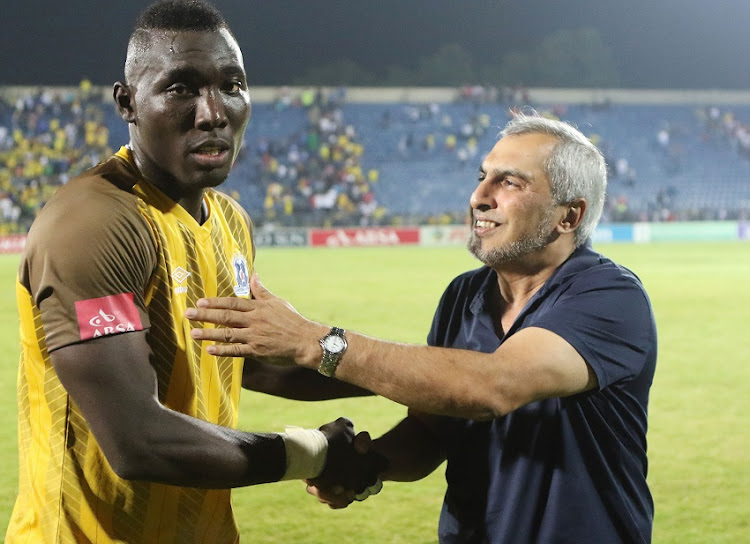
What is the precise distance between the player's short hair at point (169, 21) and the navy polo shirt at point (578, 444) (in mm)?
1429

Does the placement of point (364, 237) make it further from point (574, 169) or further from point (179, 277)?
point (179, 277)

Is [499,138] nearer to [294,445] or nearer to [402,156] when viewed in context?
[294,445]

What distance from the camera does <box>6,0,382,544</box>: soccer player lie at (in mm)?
2391

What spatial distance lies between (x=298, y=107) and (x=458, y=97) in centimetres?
807

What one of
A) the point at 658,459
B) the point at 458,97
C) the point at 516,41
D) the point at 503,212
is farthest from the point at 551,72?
the point at 503,212

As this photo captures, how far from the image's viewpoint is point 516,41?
66.4 meters

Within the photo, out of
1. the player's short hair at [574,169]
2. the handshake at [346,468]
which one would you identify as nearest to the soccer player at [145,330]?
the handshake at [346,468]

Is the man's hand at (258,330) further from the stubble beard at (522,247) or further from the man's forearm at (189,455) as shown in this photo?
the stubble beard at (522,247)

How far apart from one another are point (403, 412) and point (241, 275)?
245 inches

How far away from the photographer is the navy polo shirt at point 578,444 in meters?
3.06

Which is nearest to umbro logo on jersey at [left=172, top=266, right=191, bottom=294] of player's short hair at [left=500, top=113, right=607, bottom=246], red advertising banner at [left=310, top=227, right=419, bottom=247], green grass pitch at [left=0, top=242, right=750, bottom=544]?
player's short hair at [left=500, top=113, right=607, bottom=246]

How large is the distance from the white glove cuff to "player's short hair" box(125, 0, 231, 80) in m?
1.25

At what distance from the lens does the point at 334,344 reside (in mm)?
2799

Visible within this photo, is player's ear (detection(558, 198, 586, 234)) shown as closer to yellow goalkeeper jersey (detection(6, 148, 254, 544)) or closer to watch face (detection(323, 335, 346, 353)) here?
watch face (detection(323, 335, 346, 353))
